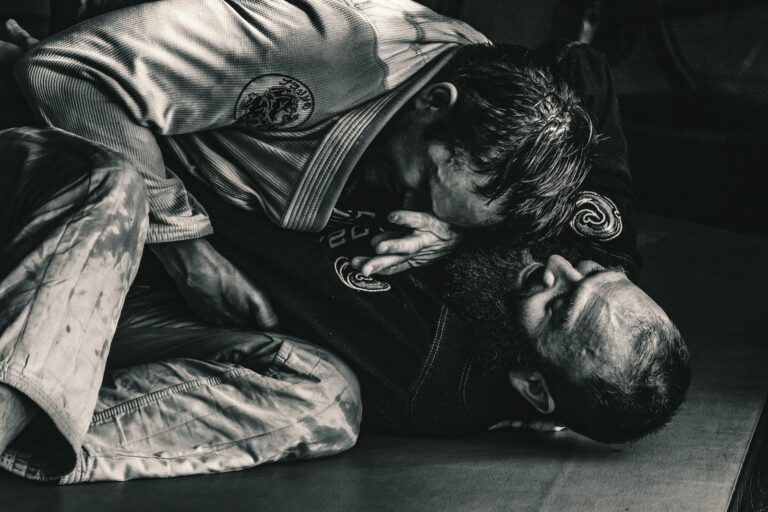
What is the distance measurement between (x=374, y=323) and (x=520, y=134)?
1.03 ft

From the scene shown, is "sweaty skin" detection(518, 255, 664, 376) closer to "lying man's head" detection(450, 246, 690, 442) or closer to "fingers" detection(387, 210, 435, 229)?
"lying man's head" detection(450, 246, 690, 442)

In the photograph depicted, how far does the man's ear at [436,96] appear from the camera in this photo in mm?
1196

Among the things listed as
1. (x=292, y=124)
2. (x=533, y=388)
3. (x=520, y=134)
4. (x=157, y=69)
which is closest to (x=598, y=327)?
(x=533, y=388)

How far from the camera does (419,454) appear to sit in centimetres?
119

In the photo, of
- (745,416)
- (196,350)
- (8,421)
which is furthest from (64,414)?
(745,416)

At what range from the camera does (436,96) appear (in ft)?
3.99

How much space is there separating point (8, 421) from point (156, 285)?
477 mm

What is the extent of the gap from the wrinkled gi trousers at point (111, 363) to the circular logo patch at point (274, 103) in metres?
0.22

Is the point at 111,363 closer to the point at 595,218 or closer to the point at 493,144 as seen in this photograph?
the point at 493,144

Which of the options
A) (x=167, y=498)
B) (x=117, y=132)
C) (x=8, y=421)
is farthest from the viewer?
(x=117, y=132)

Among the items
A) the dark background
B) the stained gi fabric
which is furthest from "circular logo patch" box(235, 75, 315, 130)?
the dark background

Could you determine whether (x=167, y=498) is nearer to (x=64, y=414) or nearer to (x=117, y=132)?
(x=64, y=414)

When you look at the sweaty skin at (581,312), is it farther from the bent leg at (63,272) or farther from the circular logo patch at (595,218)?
the bent leg at (63,272)

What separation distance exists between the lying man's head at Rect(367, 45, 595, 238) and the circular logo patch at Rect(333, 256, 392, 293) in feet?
0.41
